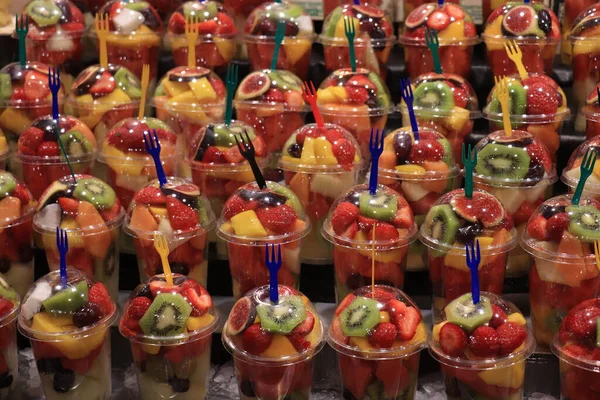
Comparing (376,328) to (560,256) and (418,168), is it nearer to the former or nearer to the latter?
(560,256)

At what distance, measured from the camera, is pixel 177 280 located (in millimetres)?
2701

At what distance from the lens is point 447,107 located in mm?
3418

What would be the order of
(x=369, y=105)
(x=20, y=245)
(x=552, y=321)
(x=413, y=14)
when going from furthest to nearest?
(x=413, y=14)
(x=369, y=105)
(x=20, y=245)
(x=552, y=321)

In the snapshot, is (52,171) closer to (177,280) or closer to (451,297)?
(177,280)

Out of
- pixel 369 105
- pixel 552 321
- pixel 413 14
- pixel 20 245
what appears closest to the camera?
pixel 552 321

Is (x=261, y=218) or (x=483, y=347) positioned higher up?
(x=261, y=218)

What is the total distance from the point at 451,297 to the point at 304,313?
0.56 meters

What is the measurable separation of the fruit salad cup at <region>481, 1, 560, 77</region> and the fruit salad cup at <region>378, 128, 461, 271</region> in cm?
66

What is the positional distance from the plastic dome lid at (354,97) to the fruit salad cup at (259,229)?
1.92ft

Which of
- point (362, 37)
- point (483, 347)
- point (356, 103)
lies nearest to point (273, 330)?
point (483, 347)

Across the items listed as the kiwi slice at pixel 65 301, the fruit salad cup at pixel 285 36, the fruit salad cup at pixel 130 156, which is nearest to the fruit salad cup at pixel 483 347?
the kiwi slice at pixel 65 301

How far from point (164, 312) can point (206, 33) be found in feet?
5.20

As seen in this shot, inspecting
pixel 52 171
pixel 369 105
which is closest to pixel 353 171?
pixel 369 105

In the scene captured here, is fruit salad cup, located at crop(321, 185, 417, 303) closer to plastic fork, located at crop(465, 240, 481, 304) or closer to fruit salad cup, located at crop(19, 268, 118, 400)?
Result: plastic fork, located at crop(465, 240, 481, 304)
